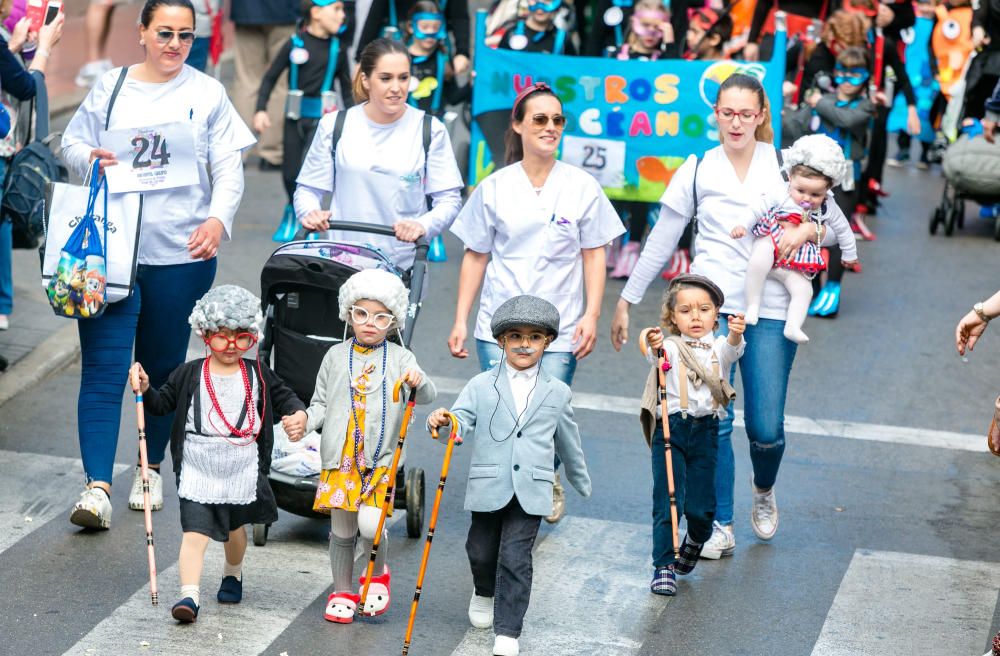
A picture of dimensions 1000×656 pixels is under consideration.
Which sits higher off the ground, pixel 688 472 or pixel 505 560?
pixel 688 472

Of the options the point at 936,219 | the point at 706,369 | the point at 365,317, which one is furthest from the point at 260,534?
the point at 936,219

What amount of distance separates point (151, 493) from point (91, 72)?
1059 centimetres

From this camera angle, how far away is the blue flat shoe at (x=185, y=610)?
256 inches

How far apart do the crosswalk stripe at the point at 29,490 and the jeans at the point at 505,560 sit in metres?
2.17

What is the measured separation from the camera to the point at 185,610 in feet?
21.3

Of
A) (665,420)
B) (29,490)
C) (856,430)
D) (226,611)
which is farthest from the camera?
(856,430)

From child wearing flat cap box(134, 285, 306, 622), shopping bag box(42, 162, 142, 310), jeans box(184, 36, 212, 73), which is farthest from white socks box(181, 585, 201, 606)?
jeans box(184, 36, 212, 73)

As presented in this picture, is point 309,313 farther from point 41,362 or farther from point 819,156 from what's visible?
point 41,362

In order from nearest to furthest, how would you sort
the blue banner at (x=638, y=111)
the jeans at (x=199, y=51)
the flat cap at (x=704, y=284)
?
the flat cap at (x=704, y=284) → the blue banner at (x=638, y=111) → the jeans at (x=199, y=51)

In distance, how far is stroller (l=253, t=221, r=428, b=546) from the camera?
24.5 ft

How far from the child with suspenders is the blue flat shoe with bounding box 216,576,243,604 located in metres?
6.58

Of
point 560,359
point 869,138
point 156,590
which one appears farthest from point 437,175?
point 869,138

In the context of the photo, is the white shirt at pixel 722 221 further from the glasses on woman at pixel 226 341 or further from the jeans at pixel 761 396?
the glasses on woman at pixel 226 341

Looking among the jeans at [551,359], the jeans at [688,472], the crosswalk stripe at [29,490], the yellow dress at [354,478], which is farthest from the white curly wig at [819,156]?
the crosswalk stripe at [29,490]
